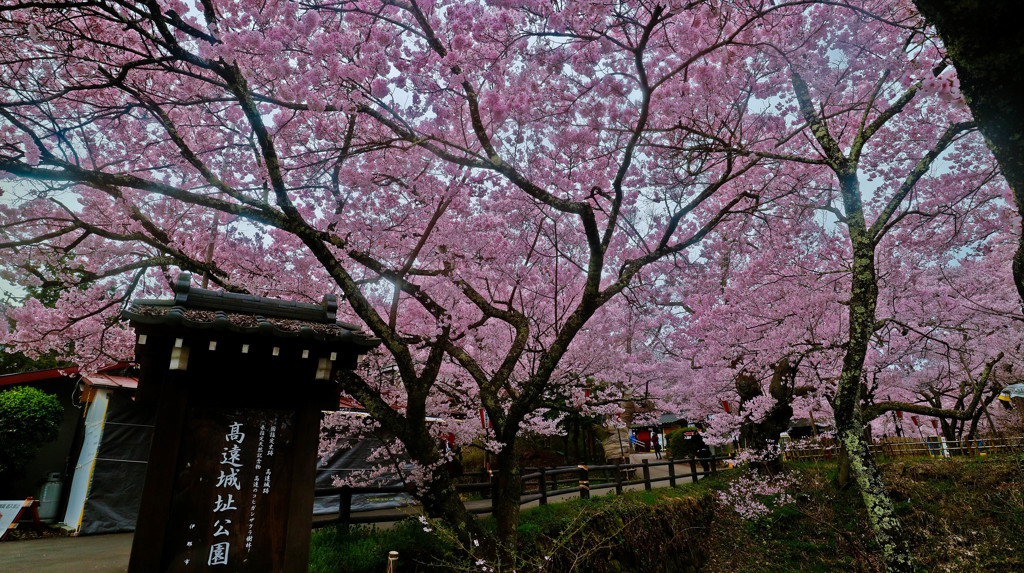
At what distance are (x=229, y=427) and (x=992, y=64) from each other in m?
5.42

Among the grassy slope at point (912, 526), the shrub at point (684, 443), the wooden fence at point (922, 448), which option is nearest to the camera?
the grassy slope at point (912, 526)

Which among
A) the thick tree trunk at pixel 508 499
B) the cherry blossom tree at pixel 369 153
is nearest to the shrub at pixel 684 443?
the cherry blossom tree at pixel 369 153

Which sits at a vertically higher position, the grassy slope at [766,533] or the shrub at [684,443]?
the shrub at [684,443]

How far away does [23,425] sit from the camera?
916 centimetres

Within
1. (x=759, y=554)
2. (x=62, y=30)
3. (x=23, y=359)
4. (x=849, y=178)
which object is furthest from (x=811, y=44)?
(x=23, y=359)

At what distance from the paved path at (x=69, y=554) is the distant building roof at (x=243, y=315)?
2.88 meters

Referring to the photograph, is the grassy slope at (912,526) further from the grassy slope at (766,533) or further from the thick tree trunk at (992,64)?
the thick tree trunk at (992,64)

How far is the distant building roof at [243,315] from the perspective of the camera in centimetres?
368

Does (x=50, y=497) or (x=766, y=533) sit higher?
(x=50, y=497)

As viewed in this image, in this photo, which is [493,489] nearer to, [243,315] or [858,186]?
[243,315]

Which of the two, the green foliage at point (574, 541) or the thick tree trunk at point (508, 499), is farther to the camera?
the thick tree trunk at point (508, 499)

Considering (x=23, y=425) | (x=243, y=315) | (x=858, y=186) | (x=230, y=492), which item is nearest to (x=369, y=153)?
(x=243, y=315)

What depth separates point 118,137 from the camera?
7.32m

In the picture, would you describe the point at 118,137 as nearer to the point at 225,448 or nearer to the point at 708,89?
the point at 225,448
